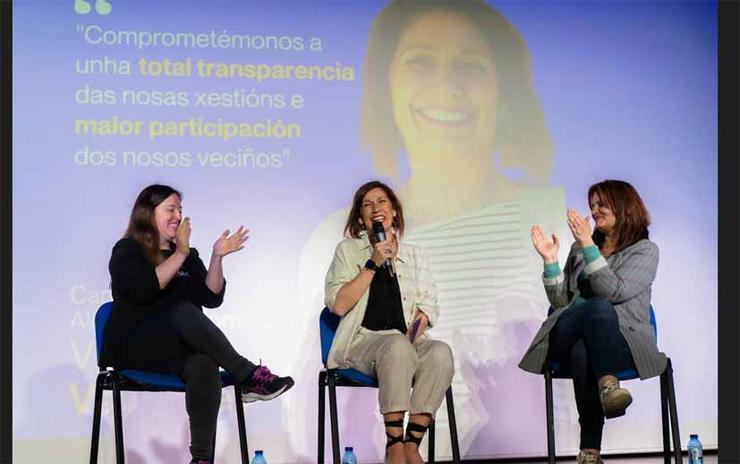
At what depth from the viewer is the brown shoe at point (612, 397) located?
4.35 metres

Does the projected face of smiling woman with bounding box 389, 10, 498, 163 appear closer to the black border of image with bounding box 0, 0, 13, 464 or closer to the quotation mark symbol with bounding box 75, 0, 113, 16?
the quotation mark symbol with bounding box 75, 0, 113, 16

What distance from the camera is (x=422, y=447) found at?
538 cm

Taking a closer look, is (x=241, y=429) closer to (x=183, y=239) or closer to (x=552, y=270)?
(x=183, y=239)

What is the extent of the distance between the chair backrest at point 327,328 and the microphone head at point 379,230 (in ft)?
1.21

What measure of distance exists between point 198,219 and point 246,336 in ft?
1.85

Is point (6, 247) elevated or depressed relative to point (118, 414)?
elevated

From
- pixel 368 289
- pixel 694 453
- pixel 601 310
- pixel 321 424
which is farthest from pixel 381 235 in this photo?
pixel 694 453

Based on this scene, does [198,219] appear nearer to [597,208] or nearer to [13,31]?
[13,31]

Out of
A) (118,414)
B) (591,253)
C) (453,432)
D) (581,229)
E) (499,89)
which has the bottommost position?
(453,432)

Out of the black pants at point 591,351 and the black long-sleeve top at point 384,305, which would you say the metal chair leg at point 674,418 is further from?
the black long-sleeve top at point 384,305

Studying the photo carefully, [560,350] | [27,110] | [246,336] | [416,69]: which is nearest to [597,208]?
[560,350]

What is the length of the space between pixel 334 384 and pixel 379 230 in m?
0.65

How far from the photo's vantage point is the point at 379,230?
15.7ft

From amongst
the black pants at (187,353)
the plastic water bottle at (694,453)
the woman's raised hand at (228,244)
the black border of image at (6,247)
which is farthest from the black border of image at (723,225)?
the woman's raised hand at (228,244)
